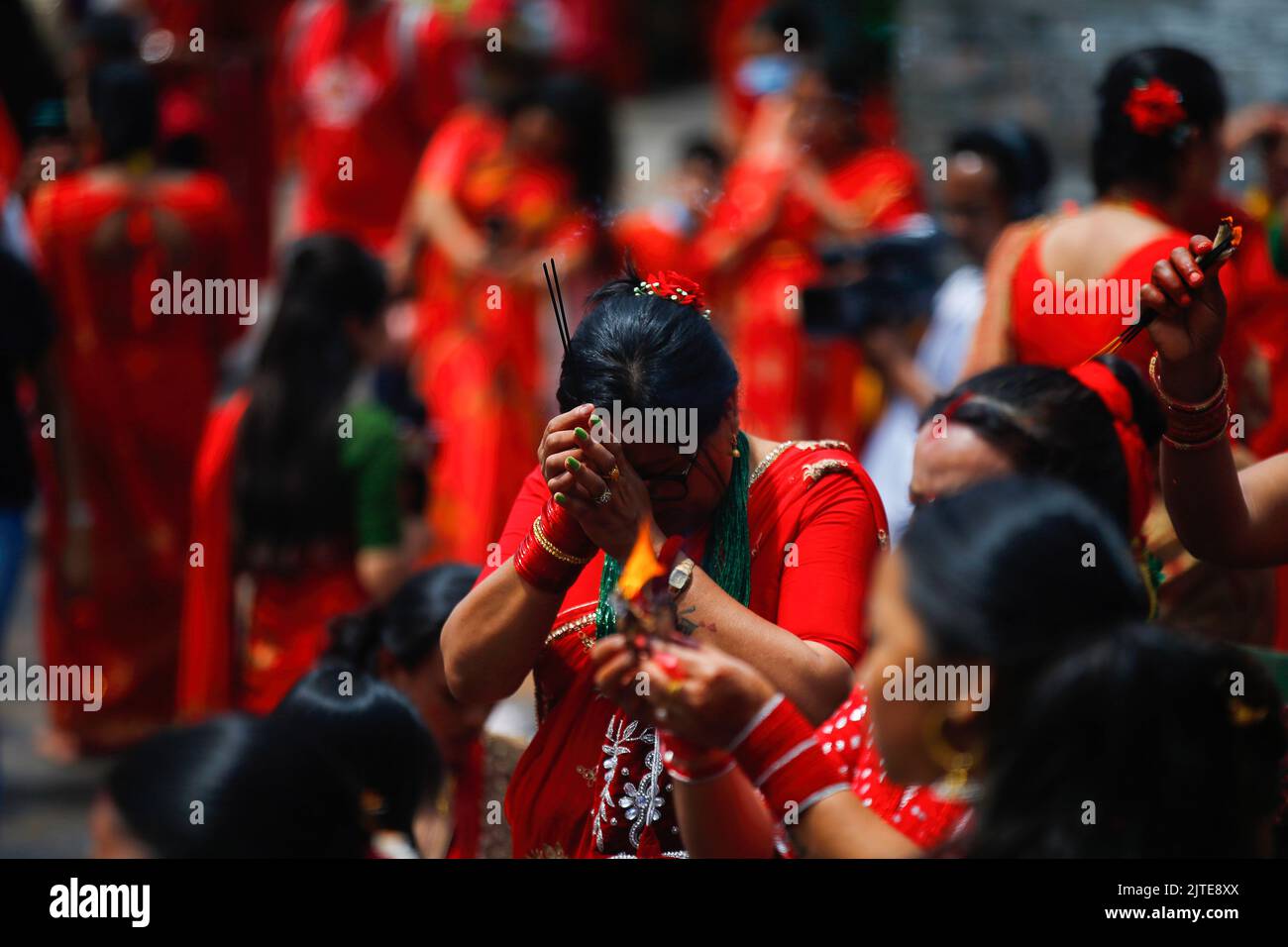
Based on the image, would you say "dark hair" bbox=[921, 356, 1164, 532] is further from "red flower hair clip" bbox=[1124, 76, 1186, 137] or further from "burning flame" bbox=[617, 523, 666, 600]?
"red flower hair clip" bbox=[1124, 76, 1186, 137]

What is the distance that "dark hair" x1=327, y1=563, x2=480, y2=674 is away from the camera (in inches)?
111

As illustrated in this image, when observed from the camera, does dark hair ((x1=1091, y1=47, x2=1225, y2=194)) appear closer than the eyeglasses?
No

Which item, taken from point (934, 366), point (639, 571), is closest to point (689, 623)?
point (639, 571)

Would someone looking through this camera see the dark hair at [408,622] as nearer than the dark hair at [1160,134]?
Yes

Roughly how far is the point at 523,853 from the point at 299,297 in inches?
75.5

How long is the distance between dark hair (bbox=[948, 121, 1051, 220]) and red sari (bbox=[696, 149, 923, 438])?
1104 millimetres

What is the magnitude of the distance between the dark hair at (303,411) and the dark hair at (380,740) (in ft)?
4.20

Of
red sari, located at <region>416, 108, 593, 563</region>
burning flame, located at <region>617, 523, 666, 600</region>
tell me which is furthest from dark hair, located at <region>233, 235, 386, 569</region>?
burning flame, located at <region>617, 523, 666, 600</region>

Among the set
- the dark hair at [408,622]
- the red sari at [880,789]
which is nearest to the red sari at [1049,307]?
the red sari at [880,789]

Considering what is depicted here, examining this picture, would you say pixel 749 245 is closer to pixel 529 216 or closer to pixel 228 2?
pixel 529 216

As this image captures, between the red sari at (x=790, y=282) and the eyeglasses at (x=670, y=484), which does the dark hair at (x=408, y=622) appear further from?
the red sari at (x=790, y=282)

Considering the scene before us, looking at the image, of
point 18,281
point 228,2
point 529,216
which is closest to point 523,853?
point 18,281

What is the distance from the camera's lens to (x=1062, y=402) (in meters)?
2.25

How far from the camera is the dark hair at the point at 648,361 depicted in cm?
203
